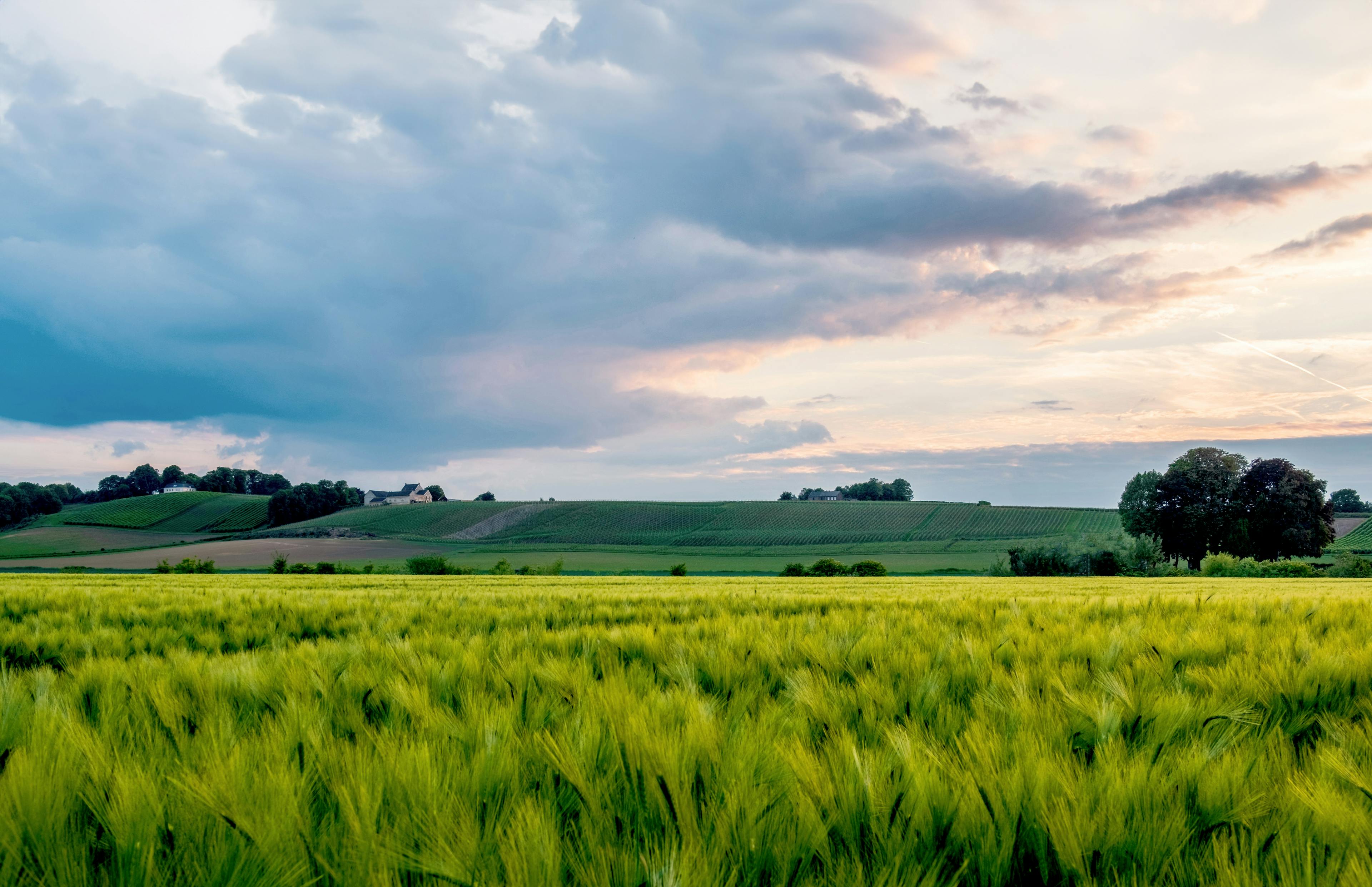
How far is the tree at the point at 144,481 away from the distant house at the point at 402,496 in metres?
42.6

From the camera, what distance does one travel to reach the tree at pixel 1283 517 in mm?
54750

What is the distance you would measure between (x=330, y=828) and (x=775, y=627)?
3.13 metres

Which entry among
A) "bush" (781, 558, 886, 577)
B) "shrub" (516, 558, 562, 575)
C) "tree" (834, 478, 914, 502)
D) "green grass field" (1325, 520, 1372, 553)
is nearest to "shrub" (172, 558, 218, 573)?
"shrub" (516, 558, 562, 575)

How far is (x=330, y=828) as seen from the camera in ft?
3.67

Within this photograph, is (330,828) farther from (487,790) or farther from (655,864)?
(655,864)

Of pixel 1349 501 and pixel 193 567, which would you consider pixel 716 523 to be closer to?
pixel 193 567

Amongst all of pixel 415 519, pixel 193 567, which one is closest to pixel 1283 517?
pixel 193 567

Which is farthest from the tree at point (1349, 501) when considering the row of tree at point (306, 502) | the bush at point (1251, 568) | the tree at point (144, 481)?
the tree at point (144, 481)

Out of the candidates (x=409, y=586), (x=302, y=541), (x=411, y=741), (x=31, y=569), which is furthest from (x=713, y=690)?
(x=302, y=541)

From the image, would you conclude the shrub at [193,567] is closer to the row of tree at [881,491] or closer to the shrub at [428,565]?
the shrub at [428,565]

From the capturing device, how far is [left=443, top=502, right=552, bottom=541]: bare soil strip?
94.0 m

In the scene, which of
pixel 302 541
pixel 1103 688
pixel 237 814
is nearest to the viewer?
pixel 237 814

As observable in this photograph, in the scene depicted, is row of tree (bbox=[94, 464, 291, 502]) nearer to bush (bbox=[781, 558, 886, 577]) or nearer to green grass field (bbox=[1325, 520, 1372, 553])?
bush (bbox=[781, 558, 886, 577])

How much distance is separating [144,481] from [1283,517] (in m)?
193
